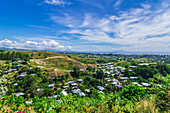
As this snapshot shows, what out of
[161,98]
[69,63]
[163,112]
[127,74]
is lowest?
[127,74]

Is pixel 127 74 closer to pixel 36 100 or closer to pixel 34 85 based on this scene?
pixel 34 85

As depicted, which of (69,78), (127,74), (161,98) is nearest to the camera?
(161,98)

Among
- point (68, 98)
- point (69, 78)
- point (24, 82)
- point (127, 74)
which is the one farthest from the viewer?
point (127, 74)

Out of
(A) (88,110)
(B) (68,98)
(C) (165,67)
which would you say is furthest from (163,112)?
(C) (165,67)

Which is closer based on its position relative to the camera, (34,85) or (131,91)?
(131,91)

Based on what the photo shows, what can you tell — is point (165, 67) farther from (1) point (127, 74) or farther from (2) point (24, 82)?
(2) point (24, 82)

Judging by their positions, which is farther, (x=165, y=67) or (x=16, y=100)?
(x=165, y=67)

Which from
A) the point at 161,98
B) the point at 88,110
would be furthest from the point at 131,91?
the point at 88,110

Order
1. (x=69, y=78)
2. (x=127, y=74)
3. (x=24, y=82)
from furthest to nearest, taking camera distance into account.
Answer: (x=127, y=74) < (x=69, y=78) < (x=24, y=82)

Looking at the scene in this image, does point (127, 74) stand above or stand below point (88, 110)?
below
